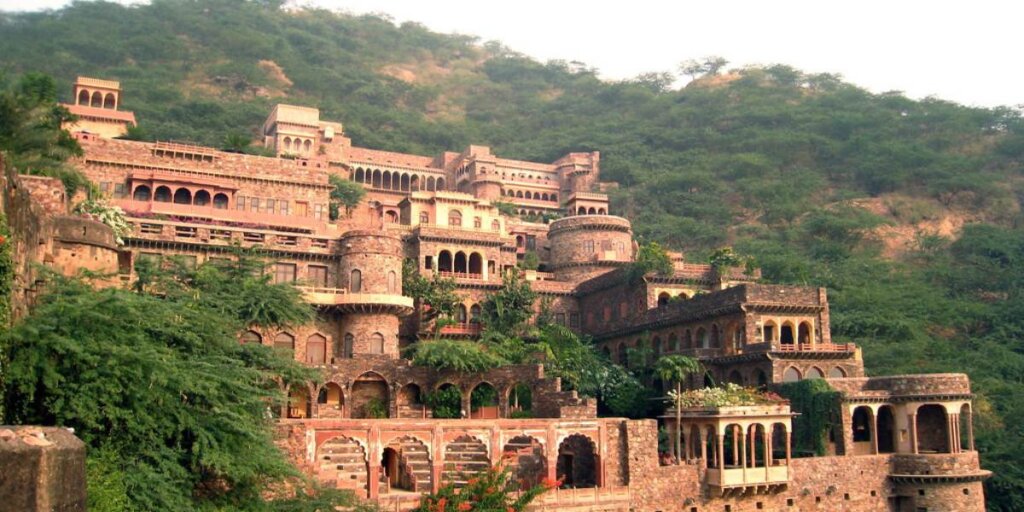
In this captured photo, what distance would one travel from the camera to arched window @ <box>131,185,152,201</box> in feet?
144

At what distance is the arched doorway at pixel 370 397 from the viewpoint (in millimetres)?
34688

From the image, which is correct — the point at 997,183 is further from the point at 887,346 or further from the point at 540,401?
the point at 540,401

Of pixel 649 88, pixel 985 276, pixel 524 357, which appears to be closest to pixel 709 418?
pixel 524 357

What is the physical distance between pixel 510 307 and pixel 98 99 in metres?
35.2

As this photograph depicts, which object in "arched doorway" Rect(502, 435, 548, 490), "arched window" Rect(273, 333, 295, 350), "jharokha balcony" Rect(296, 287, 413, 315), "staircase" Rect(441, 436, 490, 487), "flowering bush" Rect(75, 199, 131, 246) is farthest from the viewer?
"jharokha balcony" Rect(296, 287, 413, 315)

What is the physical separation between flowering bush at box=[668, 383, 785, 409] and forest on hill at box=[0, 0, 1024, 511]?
11.6 m

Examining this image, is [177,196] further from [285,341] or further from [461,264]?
[461,264]

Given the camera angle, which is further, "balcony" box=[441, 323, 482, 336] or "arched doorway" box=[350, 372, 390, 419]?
"balcony" box=[441, 323, 482, 336]

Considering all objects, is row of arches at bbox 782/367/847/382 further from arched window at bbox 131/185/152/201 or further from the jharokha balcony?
arched window at bbox 131/185/152/201

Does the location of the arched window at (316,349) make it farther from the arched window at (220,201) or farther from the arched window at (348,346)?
the arched window at (220,201)

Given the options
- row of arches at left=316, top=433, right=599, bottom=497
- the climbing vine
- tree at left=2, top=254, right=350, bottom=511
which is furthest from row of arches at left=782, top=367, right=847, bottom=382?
tree at left=2, top=254, right=350, bottom=511

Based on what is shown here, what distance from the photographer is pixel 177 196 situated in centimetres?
4447

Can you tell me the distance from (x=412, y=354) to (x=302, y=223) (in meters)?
9.88

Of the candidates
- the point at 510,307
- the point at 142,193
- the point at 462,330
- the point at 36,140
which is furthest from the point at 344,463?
the point at 142,193
